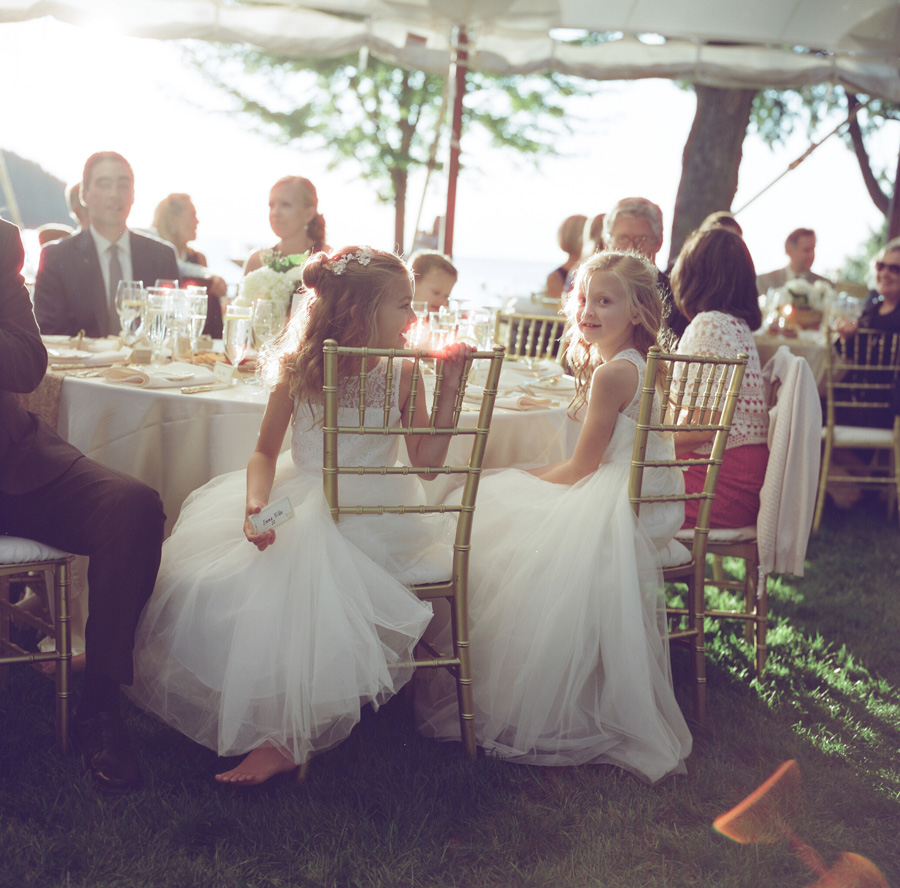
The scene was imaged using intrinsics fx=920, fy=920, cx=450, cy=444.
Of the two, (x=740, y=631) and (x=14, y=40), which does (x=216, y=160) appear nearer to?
(x=14, y=40)

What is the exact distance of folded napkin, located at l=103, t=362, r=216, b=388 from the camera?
2.65 m

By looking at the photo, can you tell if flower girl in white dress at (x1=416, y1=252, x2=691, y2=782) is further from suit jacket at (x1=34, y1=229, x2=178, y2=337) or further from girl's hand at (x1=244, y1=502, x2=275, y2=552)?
suit jacket at (x1=34, y1=229, x2=178, y2=337)

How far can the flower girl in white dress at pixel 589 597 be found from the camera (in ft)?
7.69

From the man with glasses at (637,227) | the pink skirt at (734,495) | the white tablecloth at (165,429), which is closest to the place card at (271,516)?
the white tablecloth at (165,429)

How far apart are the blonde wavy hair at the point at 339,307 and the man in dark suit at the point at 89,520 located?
1.55ft

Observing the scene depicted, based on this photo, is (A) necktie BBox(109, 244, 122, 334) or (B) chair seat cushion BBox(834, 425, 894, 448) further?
(B) chair seat cushion BBox(834, 425, 894, 448)

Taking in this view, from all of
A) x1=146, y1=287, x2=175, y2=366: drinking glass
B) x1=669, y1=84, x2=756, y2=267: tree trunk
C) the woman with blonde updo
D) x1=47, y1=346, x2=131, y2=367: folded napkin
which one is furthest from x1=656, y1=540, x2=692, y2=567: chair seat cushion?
x1=669, y1=84, x2=756, y2=267: tree trunk

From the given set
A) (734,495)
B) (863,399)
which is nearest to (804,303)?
(863,399)

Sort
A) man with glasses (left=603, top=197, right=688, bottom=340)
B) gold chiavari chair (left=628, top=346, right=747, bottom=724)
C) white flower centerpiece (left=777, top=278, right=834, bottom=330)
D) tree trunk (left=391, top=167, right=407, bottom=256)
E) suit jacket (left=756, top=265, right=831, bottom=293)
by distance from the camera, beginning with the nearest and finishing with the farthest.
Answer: gold chiavari chair (left=628, top=346, right=747, bottom=724) → man with glasses (left=603, top=197, right=688, bottom=340) → white flower centerpiece (left=777, top=278, right=834, bottom=330) → suit jacket (left=756, top=265, right=831, bottom=293) → tree trunk (left=391, top=167, right=407, bottom=256)

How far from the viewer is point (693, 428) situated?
2510mm

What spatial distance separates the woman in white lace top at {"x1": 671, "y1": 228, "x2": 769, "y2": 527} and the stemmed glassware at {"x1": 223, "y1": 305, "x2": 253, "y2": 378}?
Answer: 141 cm

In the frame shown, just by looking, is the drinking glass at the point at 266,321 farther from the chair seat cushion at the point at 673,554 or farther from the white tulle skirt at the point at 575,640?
the chair seat cushion at the point at 673,554

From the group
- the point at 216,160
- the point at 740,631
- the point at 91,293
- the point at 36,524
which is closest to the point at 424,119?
the point at 216,160

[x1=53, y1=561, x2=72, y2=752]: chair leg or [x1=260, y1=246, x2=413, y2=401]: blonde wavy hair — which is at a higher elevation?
[x1=260, y1=246, x2=413, y2=401]: blonde wavy hair
